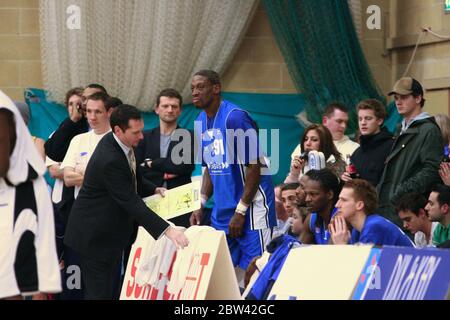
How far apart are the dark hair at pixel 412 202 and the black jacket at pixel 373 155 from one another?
2.41 feet

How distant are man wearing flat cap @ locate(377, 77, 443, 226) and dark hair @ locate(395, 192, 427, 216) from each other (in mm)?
89

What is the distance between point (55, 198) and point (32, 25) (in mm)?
4149

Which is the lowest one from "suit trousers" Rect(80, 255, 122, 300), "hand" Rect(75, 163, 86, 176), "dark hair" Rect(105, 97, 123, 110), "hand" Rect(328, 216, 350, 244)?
"suit trousers" Rect(80, 255, 122, 300)

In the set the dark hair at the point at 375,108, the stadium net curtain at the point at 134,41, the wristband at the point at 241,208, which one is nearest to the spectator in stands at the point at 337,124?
the dark hair at the point at 375,108

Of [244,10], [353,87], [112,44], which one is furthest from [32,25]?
[353,87]

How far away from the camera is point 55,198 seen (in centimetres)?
1116

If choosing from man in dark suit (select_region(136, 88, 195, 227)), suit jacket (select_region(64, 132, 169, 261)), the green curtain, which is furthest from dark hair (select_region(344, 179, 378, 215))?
the green curtain

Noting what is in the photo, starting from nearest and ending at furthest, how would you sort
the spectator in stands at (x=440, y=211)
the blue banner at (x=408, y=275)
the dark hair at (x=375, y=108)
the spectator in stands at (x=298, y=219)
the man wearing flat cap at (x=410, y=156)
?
the blue banner at (x=408, y=275)
the spectator in stands at (x=440, y=211)
the man wearing flat cap at (x=410, y=156)
the spectator in stands at (x=298, y=219)
the dark hair at (x=375, y=108)

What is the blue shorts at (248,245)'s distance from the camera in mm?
10109

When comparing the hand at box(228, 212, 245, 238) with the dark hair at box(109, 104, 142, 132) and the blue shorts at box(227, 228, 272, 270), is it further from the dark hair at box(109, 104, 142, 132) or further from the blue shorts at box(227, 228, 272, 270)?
the dark hair at box(109, 104, 142, 132)

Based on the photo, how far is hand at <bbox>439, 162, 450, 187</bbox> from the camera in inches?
372

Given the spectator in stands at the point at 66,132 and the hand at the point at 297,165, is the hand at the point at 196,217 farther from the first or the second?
the spectator in stands at the point at 66,132

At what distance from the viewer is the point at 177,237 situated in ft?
28.0
